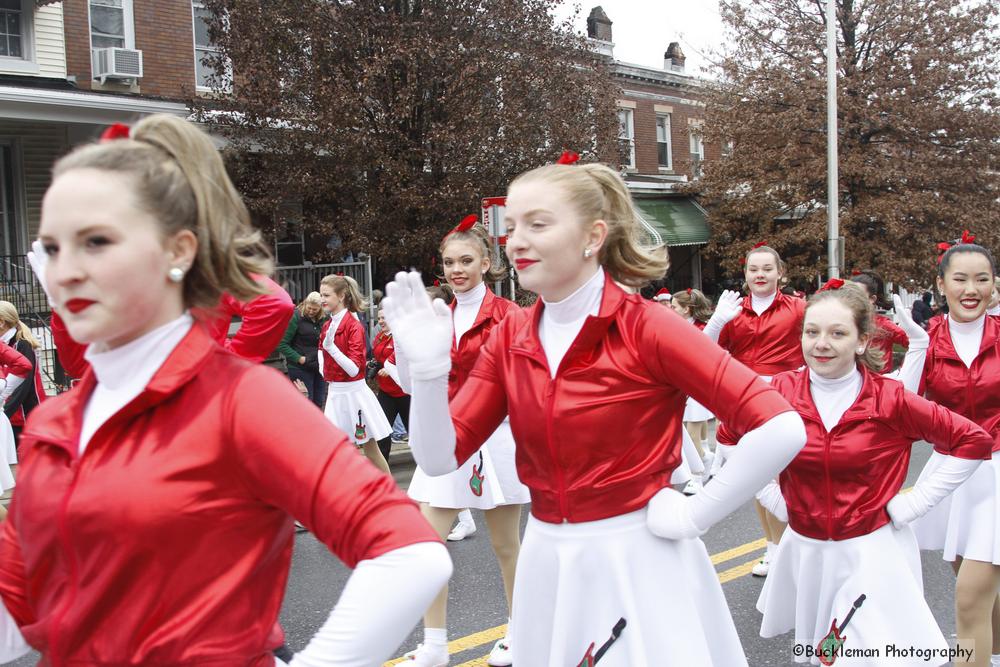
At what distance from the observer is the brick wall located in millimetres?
16859

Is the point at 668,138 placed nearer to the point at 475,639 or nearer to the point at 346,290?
the point at 346,290

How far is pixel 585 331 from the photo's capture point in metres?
2.93

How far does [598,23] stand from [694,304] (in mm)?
20805

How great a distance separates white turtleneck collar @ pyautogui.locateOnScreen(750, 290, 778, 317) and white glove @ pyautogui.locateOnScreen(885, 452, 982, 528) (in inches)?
146

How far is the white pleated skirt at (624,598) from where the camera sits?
9.23ft

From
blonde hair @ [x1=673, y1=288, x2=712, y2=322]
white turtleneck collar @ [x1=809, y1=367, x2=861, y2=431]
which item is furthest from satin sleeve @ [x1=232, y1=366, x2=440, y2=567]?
blonde hair @ [x1=673, y1=288, x2=712, y2=322]

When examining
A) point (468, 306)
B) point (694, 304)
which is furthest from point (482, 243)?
point (694, 304)

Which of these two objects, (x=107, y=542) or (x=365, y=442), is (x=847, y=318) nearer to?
(x=107, y=542)

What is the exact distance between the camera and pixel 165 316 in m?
1.78

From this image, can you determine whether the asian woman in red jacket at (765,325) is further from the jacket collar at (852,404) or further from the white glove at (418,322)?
the white glove at (418,322)

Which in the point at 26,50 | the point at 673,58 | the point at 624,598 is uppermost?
the point at 673,58

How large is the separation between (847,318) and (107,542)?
3114 millimetres

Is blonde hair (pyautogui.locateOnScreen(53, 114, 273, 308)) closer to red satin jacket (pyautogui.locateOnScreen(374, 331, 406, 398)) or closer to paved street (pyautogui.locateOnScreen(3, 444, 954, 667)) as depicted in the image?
paved street (pyautogui.locateOnScreen(3, 444, 954, 667))

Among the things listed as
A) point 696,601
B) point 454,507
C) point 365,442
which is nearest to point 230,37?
point 365,442
